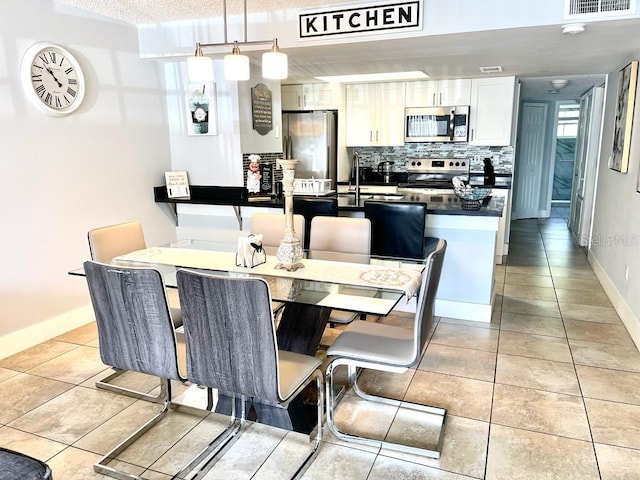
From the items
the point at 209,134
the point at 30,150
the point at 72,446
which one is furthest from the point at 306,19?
the point at 72,446

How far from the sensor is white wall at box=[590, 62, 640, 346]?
3.54 m

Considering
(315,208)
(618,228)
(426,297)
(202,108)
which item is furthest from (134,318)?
(618,228)

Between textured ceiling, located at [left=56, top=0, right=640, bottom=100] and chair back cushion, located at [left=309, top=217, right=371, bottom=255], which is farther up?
textured ceiling, located at [left=56, top=0, right=640, bottom=100]

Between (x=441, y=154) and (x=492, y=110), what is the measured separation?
34.2 inches

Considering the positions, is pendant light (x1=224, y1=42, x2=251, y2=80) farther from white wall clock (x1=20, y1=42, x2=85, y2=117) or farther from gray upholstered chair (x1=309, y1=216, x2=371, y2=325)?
white wall clock (x1=20, y1=42, x2=85, y2=117)

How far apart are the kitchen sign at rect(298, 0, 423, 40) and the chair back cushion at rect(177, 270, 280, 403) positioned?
235 cm

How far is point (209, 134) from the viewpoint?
4398mm

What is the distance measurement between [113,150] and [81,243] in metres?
0.82

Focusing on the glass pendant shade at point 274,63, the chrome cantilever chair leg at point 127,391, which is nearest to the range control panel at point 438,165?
the glass pendant shade at point 274,63

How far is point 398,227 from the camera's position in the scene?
3.49 m

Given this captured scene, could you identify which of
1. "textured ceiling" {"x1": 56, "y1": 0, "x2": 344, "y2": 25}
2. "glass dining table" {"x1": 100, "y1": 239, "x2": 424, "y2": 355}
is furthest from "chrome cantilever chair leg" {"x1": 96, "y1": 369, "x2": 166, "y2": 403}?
"textured ceiling" {"x1": 56, "y1": 0, "x2": 344, "y2": 25}

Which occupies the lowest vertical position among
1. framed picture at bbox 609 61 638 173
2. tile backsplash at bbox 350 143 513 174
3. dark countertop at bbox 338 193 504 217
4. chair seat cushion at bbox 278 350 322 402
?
chair seat cushion at bbox 278 350 322 402

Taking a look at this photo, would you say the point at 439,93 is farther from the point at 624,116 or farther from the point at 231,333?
the point at 231,333

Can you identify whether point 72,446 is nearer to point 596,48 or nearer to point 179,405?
point 179,405
